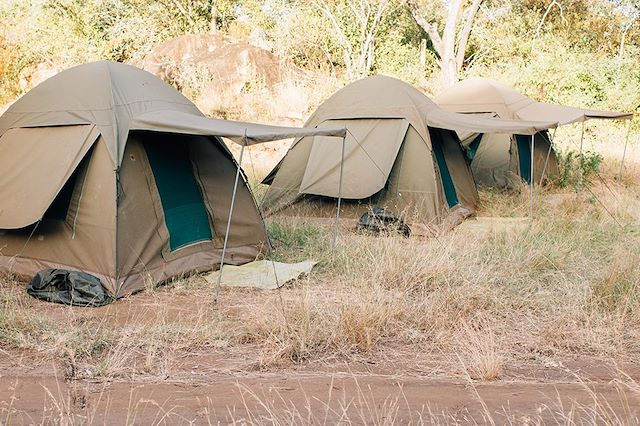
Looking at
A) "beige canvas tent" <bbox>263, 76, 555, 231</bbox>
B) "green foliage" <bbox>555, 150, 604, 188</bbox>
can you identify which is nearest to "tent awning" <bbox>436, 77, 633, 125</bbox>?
"green foliage" <bbox>555, 150, 604, 188</bbox>

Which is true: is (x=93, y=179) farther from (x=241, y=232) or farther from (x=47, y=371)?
(x=47, y=371)

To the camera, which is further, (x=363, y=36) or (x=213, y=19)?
(x=213, y=19)

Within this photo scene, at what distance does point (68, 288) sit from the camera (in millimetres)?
5938

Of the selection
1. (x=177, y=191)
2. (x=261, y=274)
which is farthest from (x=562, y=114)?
(x=177, y=191)

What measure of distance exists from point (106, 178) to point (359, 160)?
12.5ft

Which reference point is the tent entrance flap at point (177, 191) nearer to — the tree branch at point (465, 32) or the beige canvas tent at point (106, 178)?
the beige canvas tent at point (106, 178)

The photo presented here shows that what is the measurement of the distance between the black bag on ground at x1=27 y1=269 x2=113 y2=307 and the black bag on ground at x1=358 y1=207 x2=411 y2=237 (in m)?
3.40

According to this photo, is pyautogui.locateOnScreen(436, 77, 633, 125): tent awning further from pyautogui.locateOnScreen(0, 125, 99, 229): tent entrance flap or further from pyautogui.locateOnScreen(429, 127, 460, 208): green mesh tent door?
pyautogui.locateOnScreen(0, 125, 99, 229): tent entrance flap

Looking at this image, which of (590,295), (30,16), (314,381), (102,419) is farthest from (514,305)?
(30,16)

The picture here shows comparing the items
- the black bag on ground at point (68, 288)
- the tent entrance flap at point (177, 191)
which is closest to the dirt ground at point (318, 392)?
the black bag on ground at point (68, 288)

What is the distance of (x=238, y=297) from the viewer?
6.11 m

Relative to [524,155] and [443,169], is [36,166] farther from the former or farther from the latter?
[524,155]

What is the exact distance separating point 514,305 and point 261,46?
15.2m

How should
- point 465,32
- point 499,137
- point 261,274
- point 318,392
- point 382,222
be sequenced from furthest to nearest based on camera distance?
1. point 465,32
2. point 499,137
3. point 382,222
4. point 261,274
5. point 318,392
